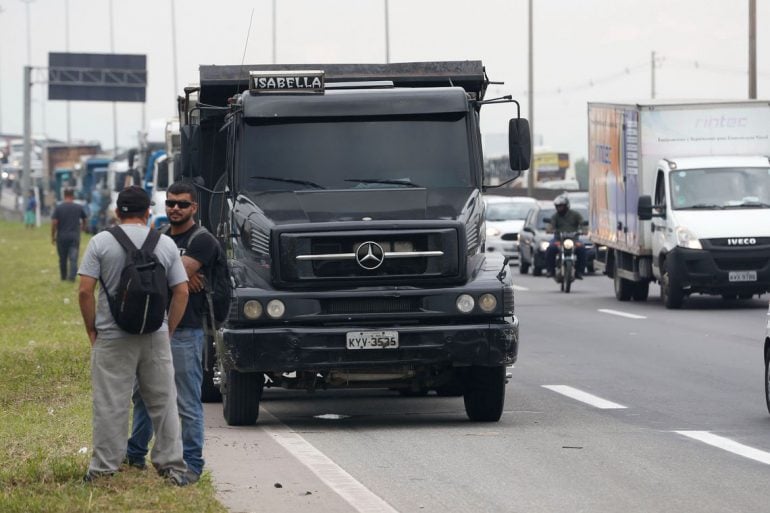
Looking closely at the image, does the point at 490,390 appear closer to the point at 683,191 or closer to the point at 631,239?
the point at 683,191

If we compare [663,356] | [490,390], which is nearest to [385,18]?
[663,356]

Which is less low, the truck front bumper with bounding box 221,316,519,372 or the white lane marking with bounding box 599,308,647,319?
the truck front bumper with bounding box 221,316,519,372

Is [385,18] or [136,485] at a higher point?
[385,18]

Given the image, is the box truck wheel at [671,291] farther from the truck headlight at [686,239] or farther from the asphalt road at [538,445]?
the asphalt road at [538,445]

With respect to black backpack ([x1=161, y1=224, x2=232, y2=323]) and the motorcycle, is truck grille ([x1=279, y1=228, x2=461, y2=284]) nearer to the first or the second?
black backpack ([x1=161, y1=224, x2=232, y2=323])

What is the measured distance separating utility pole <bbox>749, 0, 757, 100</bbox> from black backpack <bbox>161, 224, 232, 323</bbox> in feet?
115

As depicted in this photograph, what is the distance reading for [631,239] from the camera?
95.2 feet

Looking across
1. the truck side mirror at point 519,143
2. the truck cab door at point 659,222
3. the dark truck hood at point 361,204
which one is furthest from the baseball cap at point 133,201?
the truck cab door at point 659,222

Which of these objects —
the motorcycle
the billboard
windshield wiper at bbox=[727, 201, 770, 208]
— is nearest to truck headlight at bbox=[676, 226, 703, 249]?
windshield wiper at bbox=[727, 201, 770, 208]

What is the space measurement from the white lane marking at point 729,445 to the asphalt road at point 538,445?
0.05 feet

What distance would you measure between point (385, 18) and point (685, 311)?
156 feet

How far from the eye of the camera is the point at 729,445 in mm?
11586

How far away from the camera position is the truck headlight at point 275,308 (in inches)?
488

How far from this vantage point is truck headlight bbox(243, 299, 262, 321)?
12.4m
